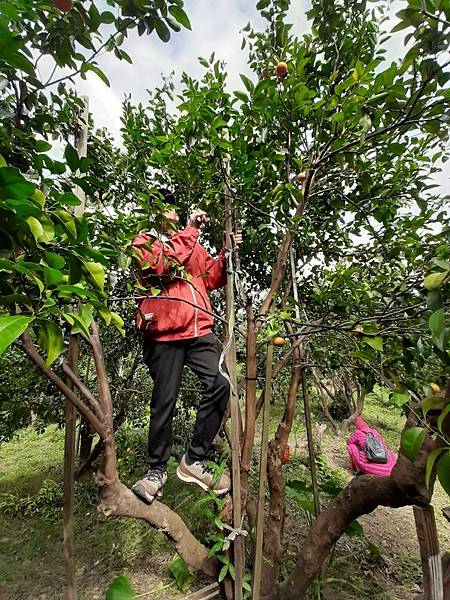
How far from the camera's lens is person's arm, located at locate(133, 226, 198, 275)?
51.3 inches

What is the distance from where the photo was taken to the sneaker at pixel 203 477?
1384 millimetres

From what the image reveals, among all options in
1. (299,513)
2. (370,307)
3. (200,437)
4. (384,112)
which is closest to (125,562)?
(299,513)

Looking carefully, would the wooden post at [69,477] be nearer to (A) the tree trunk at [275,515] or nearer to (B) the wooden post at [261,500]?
(B) the wooden post at [261,500]

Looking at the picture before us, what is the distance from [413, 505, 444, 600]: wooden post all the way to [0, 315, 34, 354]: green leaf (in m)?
1.06

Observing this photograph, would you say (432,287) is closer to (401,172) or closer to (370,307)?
(370,307)

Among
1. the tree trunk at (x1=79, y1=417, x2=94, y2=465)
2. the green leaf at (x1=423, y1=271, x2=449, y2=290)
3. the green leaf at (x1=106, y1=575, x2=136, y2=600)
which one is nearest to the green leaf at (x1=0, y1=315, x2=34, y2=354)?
the green leaf at (x1=423, y1=271, x2=449, y2=290)

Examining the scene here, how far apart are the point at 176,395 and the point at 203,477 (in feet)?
1.14

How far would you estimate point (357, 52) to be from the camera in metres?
1.44

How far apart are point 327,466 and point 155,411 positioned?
10.2 ft

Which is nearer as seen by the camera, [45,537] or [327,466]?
[45,537]

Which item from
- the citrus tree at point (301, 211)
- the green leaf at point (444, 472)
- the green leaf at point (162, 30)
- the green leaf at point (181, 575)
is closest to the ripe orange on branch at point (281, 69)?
the citrus tree at point (301, 211)

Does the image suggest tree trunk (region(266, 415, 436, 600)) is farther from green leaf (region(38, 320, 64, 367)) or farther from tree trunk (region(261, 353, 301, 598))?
green leaf (region(38, 320, 64, 367))

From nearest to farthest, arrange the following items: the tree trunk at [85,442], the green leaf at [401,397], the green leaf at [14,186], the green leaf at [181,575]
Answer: the green leaf at [14,186] < the green leaf at [401,397] < the green leaf at [181,575] < the tree trunk at [85,442]

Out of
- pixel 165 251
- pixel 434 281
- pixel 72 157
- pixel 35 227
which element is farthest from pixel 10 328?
pixel 165 251
